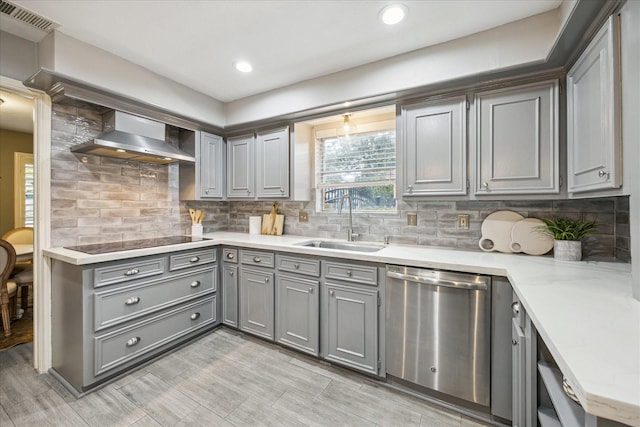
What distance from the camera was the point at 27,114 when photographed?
371 cm

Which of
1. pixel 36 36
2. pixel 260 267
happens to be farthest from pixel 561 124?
pixel 36 36

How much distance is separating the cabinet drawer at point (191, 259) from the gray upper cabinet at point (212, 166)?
2.32 ft

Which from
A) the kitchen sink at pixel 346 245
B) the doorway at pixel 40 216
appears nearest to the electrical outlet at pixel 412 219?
the kitchen sink at pixel 346 245

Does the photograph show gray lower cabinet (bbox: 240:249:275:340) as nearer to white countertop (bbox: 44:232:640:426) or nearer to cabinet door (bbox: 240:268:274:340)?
cabinet door (bbox: 240:268:274:340)

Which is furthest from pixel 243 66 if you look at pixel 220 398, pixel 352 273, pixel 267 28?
pixel 220 398

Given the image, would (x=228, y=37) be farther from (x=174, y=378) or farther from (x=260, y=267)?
(x=174, y=378)

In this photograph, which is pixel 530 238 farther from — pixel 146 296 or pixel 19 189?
pixel 19 189

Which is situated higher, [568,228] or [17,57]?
[17,57]

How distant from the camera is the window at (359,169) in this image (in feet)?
9.02

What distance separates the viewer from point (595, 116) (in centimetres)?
139

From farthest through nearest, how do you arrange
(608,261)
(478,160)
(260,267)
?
1. (260,267)
2. (478,160)
3. (608,261)

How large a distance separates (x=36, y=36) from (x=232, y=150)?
176cm

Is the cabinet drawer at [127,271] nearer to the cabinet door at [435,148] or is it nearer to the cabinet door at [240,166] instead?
the cabinet door at [240,166]

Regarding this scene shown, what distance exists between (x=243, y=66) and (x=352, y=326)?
236 cm
